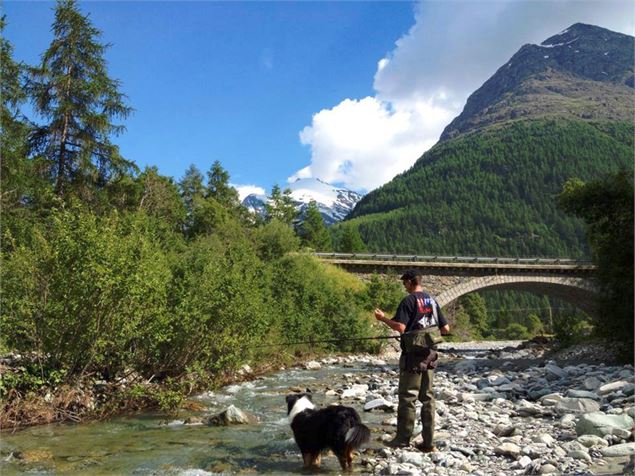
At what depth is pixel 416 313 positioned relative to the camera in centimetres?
671

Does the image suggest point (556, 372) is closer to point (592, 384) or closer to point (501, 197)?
point (592, 384)

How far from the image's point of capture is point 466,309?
78.0 metres

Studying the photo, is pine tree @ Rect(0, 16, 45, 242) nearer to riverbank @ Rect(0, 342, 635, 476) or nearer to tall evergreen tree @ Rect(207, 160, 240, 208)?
riverbank @ Rect(0, 342, 635, 476)

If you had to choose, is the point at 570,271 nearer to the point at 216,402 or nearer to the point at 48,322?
the point at 216,402

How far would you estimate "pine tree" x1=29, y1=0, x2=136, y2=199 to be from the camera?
70.6ft

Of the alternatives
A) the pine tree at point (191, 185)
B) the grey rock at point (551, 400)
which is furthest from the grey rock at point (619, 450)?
the pine tree at point (191, 185)

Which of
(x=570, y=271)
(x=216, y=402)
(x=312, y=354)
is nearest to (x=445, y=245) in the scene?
(x=570, y=271)

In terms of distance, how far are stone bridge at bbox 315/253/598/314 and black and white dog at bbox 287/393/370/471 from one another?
1384 inches

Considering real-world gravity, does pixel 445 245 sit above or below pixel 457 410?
above

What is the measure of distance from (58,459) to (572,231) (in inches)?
5793

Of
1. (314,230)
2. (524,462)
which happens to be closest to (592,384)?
(524,462)

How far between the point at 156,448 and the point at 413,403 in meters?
3.52

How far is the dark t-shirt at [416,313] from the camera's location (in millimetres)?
6695

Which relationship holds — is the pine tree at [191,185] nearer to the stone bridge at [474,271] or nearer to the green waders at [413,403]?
the stone bridge at [474,271]
